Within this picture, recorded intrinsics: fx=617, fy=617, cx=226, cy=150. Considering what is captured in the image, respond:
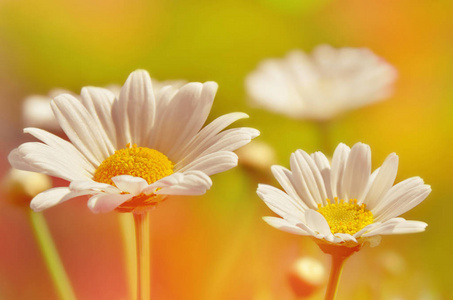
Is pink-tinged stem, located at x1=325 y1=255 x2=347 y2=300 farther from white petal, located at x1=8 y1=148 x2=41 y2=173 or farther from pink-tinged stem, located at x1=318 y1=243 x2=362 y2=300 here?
white petal, located at x1=8 y1=148 x2=41 y2=173

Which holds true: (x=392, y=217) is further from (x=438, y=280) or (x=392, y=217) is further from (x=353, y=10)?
(x=353, y=10)

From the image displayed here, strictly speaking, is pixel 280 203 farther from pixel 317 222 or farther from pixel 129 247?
pixel 129 247

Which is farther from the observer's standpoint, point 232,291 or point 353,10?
point 353,10

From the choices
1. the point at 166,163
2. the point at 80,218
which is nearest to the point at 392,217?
the point at 166,163

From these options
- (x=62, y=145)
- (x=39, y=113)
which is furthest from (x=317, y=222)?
(x=39, y=113)

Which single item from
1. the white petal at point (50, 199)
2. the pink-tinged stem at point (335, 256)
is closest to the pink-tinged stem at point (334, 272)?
the pink-tinged stem at point (335, 256)

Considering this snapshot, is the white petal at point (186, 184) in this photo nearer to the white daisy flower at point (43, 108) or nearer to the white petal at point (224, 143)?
the white petal at point (224, 143)

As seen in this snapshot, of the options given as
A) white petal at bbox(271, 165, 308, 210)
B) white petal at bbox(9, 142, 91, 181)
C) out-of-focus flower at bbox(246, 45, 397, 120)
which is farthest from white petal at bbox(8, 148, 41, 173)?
out-of-focus flower at bbox(246, 45, 397, 120)
